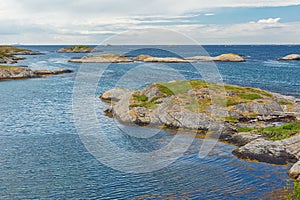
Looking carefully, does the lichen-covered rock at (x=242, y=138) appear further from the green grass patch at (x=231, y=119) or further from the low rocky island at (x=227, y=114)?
the green grass patch at (x=231, y=119)

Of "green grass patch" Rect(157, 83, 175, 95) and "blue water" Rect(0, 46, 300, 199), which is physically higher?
"green grass patch" Rect(157, 83, 175, 95)

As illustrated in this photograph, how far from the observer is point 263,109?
40.9 m

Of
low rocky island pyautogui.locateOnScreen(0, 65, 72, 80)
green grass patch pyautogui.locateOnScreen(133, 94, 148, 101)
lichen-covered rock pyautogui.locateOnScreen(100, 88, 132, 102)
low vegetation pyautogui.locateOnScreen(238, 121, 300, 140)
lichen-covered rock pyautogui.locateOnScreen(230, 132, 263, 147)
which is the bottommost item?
lichen-covered rock pyautogui.locateOnScreen(230, 132, 263, 147)

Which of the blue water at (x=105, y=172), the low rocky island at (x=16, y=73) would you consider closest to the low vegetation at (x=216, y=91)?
the blue water at (x=105, y=172)

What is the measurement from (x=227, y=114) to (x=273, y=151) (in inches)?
468

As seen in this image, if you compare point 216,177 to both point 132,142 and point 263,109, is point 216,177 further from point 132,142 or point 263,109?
point 263,109

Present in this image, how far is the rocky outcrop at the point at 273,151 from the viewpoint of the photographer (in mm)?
28016

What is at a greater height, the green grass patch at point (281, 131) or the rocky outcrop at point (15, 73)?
the rocky outcrop at point (15, 73)

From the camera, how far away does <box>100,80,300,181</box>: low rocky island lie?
29498 millimetres

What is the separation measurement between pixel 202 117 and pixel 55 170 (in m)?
18.9

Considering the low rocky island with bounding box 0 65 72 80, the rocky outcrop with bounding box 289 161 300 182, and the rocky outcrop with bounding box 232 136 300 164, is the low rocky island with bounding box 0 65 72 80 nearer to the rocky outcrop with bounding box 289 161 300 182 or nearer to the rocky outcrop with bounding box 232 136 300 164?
the rocky outcrop with bounding box 232 136 300 164

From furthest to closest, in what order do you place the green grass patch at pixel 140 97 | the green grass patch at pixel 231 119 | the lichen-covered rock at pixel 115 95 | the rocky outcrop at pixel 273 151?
the lichen-covered rock at pixel 115 95, the green grass patch at pixel 140 97, the green grass patch at pixel 231 119, the rocky outcrop at pixel 273 151

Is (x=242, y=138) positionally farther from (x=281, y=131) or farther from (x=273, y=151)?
(x=273, y=151)

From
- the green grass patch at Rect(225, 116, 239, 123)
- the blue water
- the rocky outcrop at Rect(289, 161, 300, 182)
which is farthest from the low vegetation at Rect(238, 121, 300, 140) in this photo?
the rocky outcrop at Rect(289, 161, 300, 182)
